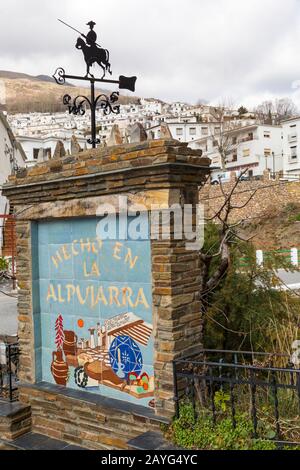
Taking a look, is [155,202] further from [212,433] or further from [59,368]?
[59,368]

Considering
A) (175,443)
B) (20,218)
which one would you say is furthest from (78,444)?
(20,218)

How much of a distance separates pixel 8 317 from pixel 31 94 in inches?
6603

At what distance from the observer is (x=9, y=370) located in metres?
5.61

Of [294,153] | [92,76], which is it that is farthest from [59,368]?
[294,153]

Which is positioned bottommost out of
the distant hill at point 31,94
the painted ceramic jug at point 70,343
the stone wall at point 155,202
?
the painted ceramic jug at point 70,343

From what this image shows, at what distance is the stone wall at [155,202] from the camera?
4227mm

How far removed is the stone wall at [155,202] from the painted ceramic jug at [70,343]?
47cm

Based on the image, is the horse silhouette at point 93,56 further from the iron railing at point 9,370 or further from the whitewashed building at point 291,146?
the whitewashed building at point 291,146

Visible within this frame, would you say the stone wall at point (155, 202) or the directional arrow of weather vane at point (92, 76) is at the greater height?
the directional arrow of weather vane at point (92, 76)

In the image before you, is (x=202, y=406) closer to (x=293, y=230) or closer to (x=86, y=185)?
(x=86, y=185)

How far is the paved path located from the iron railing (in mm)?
3241

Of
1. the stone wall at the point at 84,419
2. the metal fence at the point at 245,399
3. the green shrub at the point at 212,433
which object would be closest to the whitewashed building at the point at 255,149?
the stone wall at the point at 84,419

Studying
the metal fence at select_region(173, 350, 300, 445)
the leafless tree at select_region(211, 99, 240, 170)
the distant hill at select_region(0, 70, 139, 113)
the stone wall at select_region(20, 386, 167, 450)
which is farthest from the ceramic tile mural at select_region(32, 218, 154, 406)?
the distant hill at select_region(0, 70, 139, 113)
